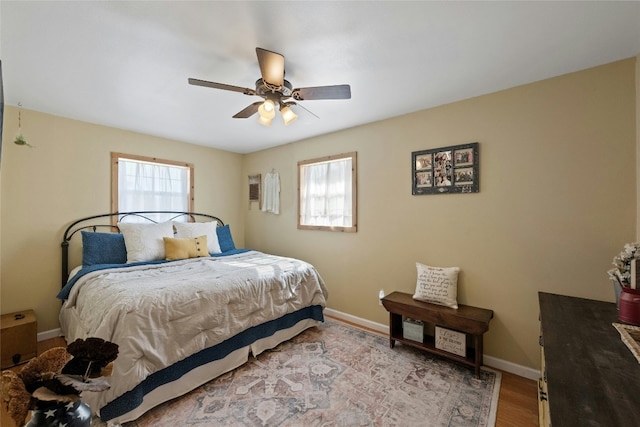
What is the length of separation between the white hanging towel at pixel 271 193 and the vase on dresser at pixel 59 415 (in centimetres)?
347

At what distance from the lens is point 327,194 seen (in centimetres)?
357

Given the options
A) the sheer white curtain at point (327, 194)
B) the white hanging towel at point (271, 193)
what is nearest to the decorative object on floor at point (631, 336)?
the sheer white curtain at point (327, 194)

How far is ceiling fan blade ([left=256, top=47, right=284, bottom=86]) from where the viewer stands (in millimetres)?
1569

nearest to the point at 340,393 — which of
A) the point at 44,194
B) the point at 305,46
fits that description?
the point at 305,46

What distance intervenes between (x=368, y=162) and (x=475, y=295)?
1.78m

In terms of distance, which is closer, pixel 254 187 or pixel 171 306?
pixel 171 306

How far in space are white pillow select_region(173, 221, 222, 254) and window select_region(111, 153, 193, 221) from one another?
59 cm

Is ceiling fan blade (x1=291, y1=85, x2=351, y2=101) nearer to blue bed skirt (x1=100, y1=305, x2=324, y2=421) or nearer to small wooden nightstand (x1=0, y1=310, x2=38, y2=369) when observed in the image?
blue bed skirt (x1=100, y1=305, x2=324, y2=421)

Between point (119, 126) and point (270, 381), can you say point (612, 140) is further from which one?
point (119, 126)

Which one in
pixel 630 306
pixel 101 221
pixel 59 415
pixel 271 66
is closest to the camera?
pixel 59 415

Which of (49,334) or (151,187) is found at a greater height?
(151,187)

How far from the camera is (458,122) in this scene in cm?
252

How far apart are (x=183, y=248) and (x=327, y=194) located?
6.28 ft

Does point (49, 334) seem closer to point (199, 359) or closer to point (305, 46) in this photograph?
point (199, 359)
